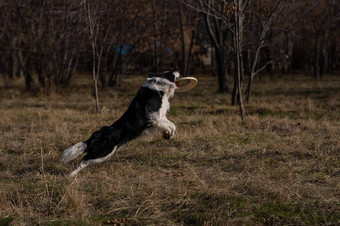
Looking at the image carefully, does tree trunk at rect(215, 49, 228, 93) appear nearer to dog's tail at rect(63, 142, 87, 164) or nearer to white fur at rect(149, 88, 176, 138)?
white fur at rect(149, 88, 176, 138)

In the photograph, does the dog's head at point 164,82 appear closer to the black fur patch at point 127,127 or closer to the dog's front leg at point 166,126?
the black fur patch at point 127,127

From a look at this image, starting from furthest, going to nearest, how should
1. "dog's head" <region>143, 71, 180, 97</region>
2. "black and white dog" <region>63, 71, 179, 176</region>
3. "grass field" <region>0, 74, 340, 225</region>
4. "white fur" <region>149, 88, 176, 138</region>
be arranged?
1. "dog's head" <region>143, 71, 180, 97</region>
2. "white fur" <region>149, 88, 176, 138</region>
3. "black and white dog" <region>63, 71, 179, 176</region>
4. "grass field" <region>0, 74, 340, 225</region>

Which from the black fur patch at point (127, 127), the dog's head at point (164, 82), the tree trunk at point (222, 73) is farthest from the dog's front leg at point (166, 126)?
the tree trunk at point (222, 73)

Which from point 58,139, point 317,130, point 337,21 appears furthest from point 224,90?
point 337,21

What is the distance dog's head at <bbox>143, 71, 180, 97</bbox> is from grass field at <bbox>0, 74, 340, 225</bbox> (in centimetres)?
107

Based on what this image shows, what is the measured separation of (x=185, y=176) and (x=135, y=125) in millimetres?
1119

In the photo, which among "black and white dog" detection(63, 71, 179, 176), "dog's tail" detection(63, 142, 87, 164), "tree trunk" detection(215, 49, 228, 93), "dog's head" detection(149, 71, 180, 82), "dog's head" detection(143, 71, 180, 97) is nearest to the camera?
"dog's tail" detection(63, 142, 87, 164)

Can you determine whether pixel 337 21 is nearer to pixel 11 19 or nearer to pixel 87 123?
pixel 11 19

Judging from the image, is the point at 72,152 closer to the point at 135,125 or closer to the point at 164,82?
the point at 135,125

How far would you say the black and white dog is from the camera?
18.7ft

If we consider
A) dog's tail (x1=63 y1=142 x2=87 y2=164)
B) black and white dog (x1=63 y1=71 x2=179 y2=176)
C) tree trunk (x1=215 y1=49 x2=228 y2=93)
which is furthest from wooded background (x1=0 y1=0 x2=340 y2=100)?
dog's tail (x1=63 y1=142 x2=87 y2=164)

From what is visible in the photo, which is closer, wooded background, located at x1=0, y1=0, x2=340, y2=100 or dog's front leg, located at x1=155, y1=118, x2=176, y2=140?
dog's front leg, located at x1=155, y1=118, x2=176, y2=140

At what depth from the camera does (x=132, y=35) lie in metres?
18.8

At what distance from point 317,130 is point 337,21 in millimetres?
21298
